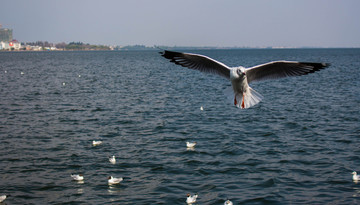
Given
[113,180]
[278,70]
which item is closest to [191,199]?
[113,180]

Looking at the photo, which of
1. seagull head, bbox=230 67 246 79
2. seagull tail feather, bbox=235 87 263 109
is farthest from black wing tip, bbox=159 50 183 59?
seagull tail feather, bbox=235 87 263 109

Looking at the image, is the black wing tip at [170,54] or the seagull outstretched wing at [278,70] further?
the seagull outstretched wing at [278,70]

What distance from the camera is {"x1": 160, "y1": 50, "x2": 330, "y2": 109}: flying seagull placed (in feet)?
33.9

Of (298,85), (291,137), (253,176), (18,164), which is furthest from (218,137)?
(298,85)

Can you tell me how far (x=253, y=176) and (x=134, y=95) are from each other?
64.7 ft

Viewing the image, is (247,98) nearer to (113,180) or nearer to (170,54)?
(170,54)

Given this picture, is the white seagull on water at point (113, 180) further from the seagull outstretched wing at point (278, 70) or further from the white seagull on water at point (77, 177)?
the seagull outstretched wing at point (278, 70)

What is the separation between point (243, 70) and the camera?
10.3m

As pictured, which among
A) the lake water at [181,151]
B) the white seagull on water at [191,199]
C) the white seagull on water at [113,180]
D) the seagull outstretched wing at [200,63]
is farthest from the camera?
the white seagull on water at [113,180]

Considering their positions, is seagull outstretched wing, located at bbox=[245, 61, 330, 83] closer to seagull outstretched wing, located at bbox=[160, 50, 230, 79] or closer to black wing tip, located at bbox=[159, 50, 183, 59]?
seagull outstretched wing, located at bbox=[160, 50, 230, 79]

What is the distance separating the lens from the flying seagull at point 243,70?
10.3 m

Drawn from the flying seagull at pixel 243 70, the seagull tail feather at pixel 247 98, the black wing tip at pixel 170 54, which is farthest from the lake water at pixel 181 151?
the black wing tip at pixel 170 54

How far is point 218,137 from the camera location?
57.7 ft

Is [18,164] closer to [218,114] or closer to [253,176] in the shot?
[253,176]
